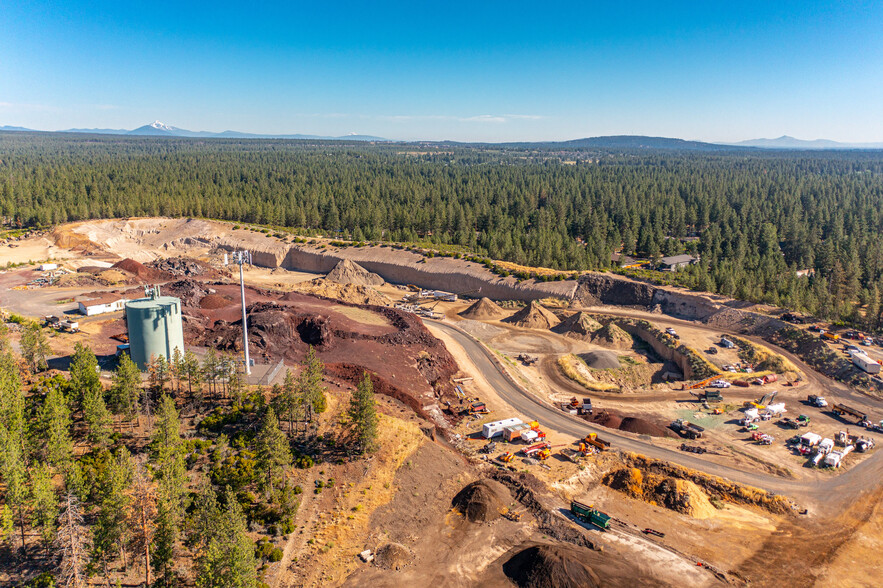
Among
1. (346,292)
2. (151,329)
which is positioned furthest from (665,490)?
(346,292)

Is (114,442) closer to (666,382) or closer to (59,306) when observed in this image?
(59,306)

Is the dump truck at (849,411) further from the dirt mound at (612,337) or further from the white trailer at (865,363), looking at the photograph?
the dirt mound at (612,337)

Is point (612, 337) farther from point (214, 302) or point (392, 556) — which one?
point (392, 556)

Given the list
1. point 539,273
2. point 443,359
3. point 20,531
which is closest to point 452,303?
point 539,273

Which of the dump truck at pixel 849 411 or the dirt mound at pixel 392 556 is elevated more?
the dirt mound at pixel 392 556

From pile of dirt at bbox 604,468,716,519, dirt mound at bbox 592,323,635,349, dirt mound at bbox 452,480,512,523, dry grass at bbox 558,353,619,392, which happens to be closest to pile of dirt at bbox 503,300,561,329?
dirt mound at bbox 592,323,635,349

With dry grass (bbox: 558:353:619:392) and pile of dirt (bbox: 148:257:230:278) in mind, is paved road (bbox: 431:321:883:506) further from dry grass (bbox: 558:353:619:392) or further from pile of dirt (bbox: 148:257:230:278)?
pile of dirt (bbox: 148:257:230:278)

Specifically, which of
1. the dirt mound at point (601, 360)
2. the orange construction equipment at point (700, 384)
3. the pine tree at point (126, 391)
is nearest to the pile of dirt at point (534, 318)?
the dirt mound at point (601, 360)
